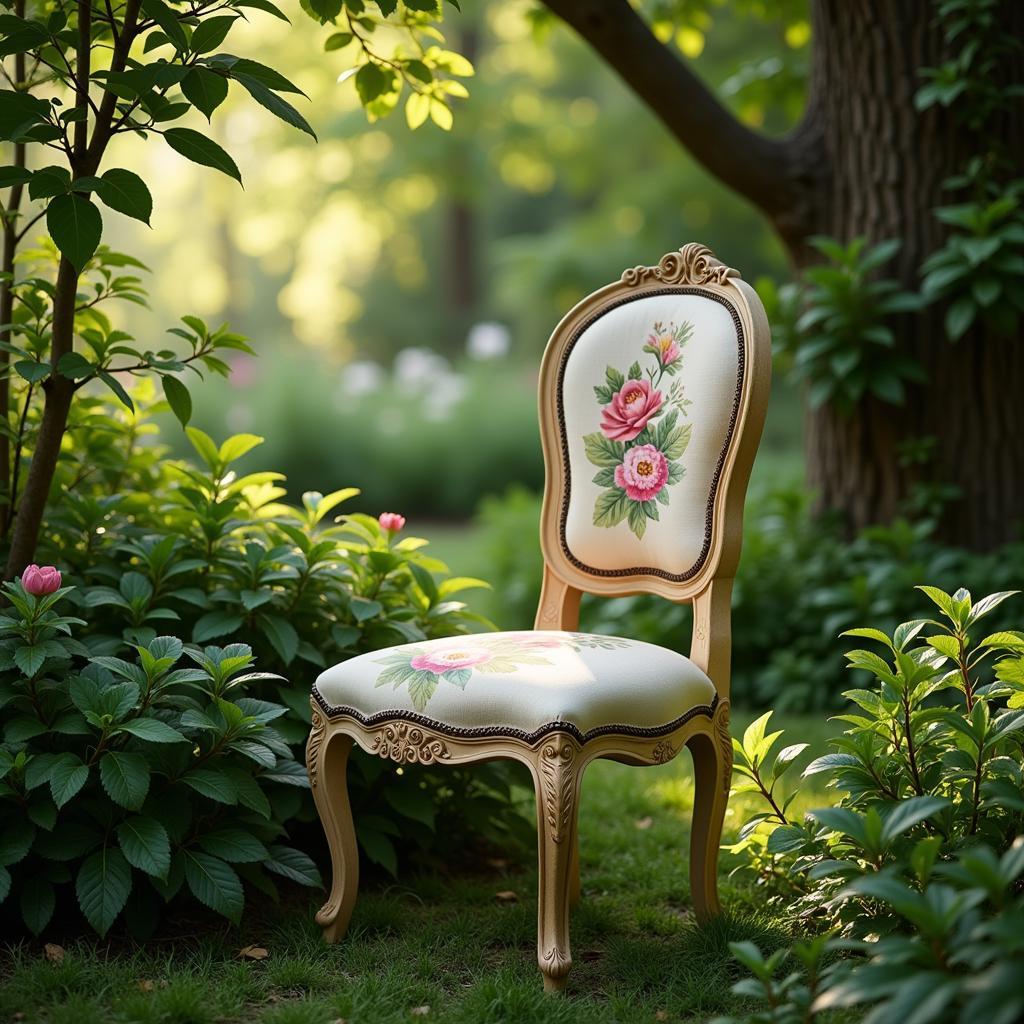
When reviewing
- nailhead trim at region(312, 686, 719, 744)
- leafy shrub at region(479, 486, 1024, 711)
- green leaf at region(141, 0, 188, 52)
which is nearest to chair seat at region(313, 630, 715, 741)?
nailhead trim at region(312, 686, 719, 744)

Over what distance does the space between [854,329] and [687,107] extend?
2.76 feet

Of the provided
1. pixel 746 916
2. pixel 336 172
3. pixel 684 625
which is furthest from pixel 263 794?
pixel 336 172

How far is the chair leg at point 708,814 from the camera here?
2123mm

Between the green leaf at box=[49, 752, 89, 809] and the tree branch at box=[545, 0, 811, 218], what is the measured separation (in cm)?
236

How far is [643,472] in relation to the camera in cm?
233

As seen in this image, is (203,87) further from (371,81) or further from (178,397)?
(371,81)

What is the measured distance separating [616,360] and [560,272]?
915cm

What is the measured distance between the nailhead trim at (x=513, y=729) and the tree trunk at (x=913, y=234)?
1963mm

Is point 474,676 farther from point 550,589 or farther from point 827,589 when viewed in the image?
point 827,589

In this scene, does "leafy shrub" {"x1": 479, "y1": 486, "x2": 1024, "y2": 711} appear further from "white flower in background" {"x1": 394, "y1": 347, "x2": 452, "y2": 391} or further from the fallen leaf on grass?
"white flower in background" {"x1": 394, "y1": 347, "x2": 452, "y2": 391}

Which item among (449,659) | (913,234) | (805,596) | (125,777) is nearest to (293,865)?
(125,777)

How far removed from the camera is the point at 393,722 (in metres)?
2.01

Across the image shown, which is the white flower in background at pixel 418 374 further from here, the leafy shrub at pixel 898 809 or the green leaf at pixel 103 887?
the green leaf at pixel 103 887

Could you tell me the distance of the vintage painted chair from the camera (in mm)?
1901
